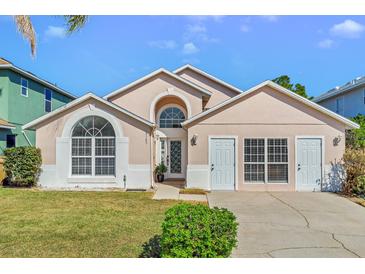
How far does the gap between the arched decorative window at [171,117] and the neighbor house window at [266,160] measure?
5.84 m

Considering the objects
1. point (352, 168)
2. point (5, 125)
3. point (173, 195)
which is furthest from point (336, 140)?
point (5, 125)

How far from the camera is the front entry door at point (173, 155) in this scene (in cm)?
1950

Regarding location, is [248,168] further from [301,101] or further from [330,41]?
[330,41]

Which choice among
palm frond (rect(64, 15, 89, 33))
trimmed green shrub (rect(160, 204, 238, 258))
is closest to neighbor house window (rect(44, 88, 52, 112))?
palm frond (rect(64, 15, 89, 33))

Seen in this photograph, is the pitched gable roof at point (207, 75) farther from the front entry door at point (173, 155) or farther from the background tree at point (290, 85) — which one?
the background tree at point (290, 85)

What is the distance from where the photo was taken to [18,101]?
2069 centimetres

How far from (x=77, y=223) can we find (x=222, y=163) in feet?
27.3

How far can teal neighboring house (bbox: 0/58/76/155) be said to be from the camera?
1947 cm

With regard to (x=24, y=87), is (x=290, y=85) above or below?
above

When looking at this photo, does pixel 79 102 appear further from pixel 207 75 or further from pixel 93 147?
pixel 207 75

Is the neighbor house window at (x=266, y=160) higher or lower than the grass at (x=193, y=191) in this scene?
higher

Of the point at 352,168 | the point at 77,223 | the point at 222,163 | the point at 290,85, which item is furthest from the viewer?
the point at 290,85

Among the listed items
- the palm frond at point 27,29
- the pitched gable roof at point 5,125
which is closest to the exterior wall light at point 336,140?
the palm frond at point 27,29
